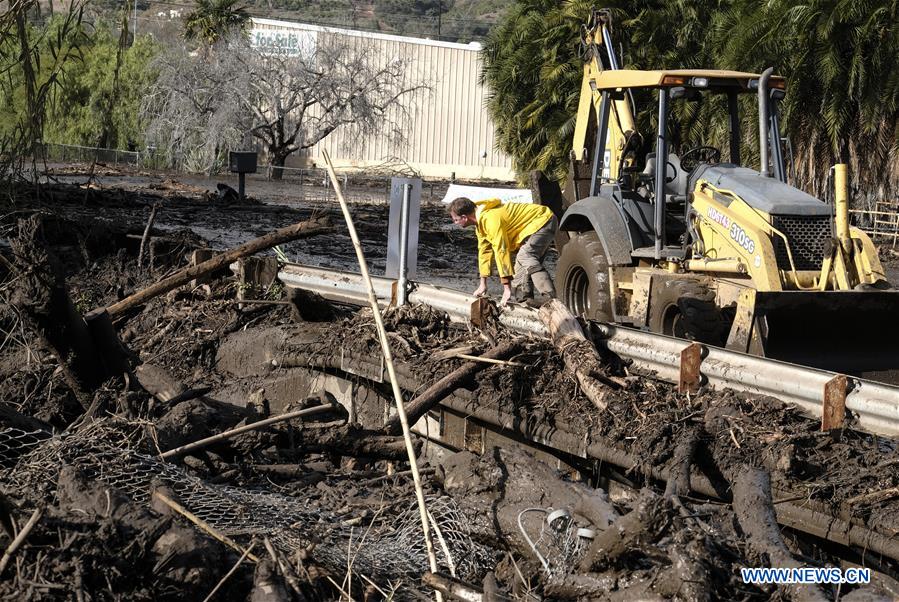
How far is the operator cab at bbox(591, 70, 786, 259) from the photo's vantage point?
11188 millimetres

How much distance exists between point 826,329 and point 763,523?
4797 mm

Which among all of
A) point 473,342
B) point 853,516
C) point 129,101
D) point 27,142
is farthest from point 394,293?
point 129,101

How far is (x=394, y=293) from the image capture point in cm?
970

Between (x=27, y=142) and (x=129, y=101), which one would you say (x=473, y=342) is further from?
(x=129, y=101)

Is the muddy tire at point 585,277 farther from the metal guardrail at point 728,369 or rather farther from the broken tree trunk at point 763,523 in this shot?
the broken tree trunk at point 763,523

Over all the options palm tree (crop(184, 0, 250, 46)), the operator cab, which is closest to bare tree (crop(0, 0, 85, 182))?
the operator cab

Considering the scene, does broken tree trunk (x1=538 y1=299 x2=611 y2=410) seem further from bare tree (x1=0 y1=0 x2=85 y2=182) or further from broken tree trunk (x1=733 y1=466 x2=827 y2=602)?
bare tree (x1=0 y1=0 x2=85 y2=182)

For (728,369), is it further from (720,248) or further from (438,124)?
(438,124)

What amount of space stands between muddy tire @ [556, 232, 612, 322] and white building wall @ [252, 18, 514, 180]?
140 ft

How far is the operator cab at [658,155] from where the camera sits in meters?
11.2

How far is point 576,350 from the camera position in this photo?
7.86 metres

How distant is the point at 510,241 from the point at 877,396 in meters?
5.29

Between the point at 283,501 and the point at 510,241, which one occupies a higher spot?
the point at 510,241

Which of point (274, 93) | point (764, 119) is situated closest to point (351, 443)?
point (764, 119)
